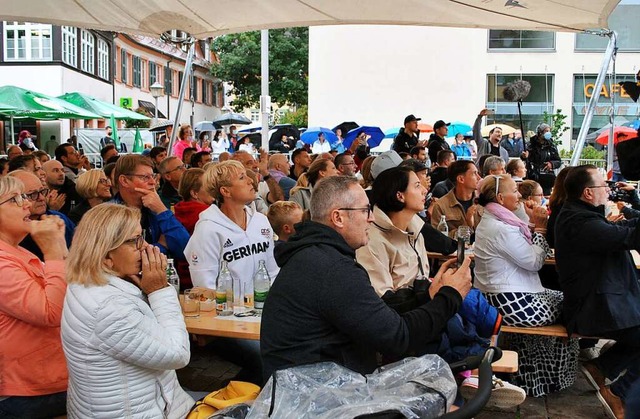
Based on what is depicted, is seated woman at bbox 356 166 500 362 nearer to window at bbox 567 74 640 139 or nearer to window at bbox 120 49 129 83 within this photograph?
window at bbox 567 74 640 139

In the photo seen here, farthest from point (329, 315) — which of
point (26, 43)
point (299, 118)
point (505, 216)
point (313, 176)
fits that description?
point (299, 118)

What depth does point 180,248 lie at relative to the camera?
5047 mm

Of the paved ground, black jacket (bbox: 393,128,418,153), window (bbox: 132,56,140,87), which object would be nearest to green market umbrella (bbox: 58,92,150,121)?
black jacket (bbox: 393,128,418,153)

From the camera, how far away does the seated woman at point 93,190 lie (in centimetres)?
589

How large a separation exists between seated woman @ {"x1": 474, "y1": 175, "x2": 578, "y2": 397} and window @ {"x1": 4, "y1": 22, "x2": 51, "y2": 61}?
105 ft

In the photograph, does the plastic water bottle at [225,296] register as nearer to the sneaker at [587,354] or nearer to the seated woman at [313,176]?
the seated woman at [313,176]

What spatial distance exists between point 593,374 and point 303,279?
3.39 metres

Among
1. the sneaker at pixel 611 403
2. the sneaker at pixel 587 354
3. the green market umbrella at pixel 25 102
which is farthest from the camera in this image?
the green market umbrella at pixel 25 102

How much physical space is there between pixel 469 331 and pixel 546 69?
29286 mm

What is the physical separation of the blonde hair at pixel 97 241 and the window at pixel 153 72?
48683 mm

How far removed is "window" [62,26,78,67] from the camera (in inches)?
1326

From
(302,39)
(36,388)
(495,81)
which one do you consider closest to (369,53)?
(495,81)

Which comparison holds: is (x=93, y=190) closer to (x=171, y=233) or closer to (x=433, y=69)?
(x=171, y=233)

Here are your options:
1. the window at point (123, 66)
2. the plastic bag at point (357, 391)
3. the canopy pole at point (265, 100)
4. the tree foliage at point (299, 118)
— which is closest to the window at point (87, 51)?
the window at point (123, 66)
